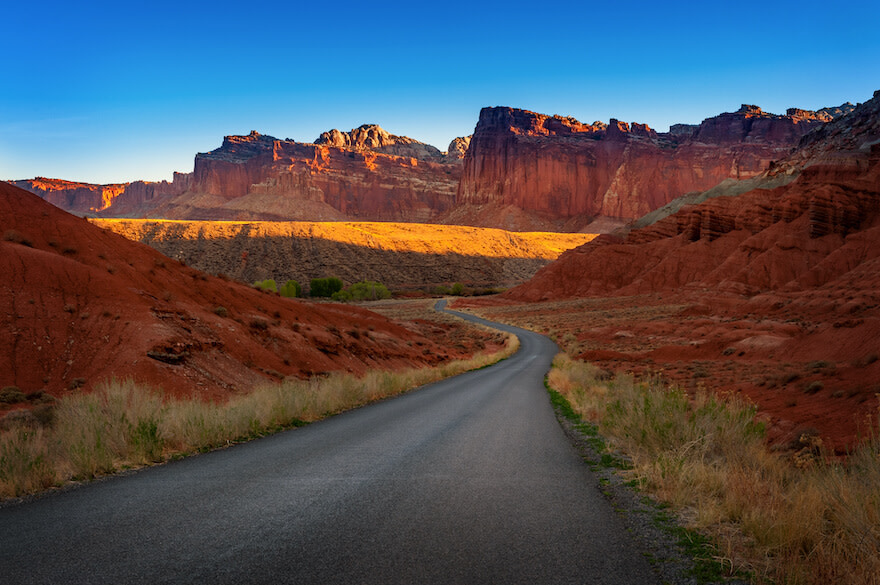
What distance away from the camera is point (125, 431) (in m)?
9.05

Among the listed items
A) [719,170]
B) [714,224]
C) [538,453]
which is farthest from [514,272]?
[538,453]

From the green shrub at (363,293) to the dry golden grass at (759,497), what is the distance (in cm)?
8633

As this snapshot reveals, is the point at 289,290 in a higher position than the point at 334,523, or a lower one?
lower

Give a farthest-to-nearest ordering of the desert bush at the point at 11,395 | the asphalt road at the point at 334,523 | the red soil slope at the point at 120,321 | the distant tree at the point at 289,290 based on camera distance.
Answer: the distant tree at the point at 289,290 < the red soil slope at the point at 120,321 < the desert bush at the point at 11,395 < the asphalt road at the point at 334,523

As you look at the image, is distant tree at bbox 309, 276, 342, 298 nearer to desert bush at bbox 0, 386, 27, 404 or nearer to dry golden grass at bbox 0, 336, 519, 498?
desert bush at bbox 0, 386, 27, 404

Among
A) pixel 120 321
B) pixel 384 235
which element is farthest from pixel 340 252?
pixel 120 321

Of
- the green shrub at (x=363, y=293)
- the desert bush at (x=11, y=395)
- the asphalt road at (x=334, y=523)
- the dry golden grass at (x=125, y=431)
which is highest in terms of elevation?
the asphalt road at (x=334, y=523)

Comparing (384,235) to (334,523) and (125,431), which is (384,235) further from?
(334,523)

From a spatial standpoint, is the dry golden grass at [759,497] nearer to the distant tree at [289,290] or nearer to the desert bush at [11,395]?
the desert bush at [11,395]

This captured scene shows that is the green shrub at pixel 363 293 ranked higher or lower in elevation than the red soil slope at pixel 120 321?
lower

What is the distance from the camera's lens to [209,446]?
1007 cm

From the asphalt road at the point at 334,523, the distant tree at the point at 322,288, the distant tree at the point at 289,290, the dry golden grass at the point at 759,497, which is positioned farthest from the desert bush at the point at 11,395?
the distant tree at the point at 322,288

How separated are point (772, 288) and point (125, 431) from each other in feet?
205

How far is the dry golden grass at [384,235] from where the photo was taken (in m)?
128
